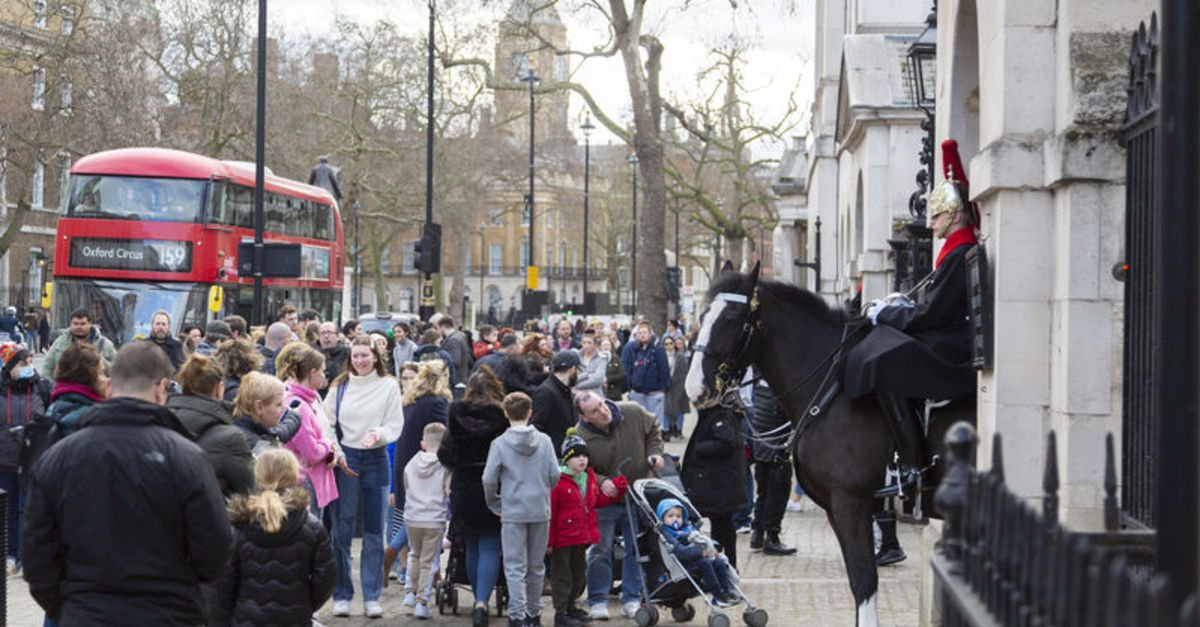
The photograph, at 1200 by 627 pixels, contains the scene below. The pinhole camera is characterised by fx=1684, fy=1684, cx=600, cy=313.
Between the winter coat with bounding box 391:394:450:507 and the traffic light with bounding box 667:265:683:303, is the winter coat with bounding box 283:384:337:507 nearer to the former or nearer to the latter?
the winter coat with bounding box 391:394:450:507

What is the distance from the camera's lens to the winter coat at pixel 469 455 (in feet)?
36.6

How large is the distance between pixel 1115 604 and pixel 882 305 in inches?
261

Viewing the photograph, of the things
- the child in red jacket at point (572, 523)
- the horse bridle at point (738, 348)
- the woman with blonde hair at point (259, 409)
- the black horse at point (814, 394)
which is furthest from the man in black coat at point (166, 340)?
the horse bridle at point (738, 348)

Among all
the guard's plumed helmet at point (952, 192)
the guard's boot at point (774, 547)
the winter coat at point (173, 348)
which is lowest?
the guard's boot at point (774, 547)

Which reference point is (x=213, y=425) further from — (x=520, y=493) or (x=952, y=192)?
(x=952, y=192)

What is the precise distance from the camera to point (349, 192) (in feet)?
193

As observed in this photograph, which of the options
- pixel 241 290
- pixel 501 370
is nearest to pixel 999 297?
pixel 501 370

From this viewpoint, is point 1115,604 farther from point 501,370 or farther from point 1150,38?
point 501,370

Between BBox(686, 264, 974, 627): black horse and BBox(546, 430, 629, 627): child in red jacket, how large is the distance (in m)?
1.56

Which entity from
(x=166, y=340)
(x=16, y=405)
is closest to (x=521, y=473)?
(x=16, y=405)

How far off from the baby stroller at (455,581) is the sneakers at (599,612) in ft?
2.04

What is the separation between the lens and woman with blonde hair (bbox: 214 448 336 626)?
8.00 meters

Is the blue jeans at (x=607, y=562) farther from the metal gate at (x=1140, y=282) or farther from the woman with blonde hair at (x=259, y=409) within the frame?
the metal gate at (x=1140, y=282)

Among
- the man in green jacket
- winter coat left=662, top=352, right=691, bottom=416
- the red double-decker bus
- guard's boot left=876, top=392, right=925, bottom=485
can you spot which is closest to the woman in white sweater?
the man in green jacket
